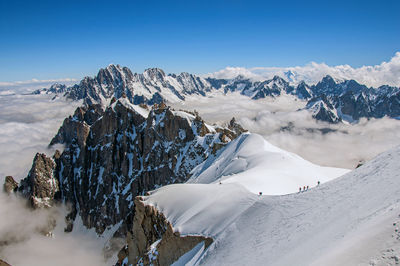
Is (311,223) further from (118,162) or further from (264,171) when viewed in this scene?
(118,162)

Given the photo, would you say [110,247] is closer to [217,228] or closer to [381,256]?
[217,228]

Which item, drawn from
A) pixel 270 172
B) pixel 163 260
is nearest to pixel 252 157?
pixel 270 172

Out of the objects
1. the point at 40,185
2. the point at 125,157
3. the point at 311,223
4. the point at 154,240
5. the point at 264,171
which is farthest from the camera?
the point at 40,185

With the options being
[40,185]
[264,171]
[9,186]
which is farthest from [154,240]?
[9,186]

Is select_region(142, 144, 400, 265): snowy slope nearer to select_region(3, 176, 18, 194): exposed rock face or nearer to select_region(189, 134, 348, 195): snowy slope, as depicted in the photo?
select_region(189, 134, 348, 195): snowy slope

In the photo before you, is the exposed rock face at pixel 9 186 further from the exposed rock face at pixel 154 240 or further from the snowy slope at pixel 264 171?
the snowy slope at pixel 264 171

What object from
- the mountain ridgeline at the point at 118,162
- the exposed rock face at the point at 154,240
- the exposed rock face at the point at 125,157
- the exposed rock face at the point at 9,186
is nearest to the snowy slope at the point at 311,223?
the exposed rock face at the point at 154,240

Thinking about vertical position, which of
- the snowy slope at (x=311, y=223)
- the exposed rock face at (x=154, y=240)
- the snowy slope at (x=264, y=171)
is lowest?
the exposed rock face at (x=154, y=240)
